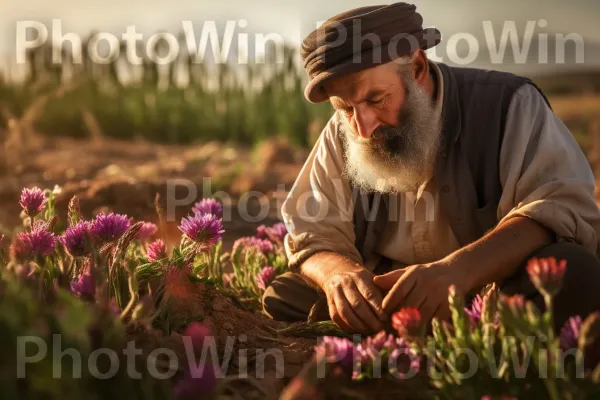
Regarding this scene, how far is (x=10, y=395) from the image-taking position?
1743 mm

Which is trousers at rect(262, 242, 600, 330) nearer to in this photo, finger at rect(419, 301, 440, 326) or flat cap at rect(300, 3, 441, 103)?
finger at rect(419, 301, 440, 326)

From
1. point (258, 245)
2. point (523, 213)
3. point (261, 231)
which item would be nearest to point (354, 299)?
point (523, 213)

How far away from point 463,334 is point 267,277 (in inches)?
72.7

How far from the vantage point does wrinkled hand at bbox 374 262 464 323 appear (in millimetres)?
2805

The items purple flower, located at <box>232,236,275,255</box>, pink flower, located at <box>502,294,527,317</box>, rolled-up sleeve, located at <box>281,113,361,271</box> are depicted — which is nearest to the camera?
pink flower, located at <box>502,294,527,317</box>

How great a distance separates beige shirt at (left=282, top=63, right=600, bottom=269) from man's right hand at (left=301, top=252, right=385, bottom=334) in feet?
1.41

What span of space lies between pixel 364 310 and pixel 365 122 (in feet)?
2.78

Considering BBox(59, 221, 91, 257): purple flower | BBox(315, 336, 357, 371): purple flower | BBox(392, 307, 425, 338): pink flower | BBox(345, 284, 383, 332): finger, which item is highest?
BBox(59, 221, 91, 257): purple flower

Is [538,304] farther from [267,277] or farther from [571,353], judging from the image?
[267,277]

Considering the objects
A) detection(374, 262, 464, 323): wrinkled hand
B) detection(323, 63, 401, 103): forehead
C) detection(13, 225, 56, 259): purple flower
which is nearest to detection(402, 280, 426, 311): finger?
detection(374, 262, 464, 323): wrinkled hand

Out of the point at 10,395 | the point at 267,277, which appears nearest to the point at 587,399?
the point at 10,395

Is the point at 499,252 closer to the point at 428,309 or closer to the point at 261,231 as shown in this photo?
the point at 428,309

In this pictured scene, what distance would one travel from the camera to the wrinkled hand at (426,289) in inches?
110

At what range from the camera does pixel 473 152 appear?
3.47 m
